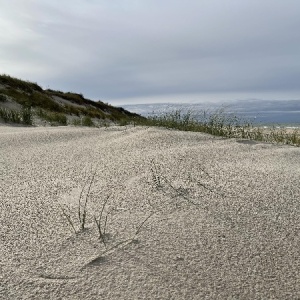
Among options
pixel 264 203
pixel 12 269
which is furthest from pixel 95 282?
pixel 264 203

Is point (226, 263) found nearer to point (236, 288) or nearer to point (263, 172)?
point (236, 288)

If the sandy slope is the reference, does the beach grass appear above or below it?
above

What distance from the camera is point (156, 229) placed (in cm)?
158

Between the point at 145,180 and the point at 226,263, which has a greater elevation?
the point at 145,180

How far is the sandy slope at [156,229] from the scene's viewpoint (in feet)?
4.00

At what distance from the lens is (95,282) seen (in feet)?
4.02

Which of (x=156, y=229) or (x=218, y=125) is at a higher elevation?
(x=218, y=125)

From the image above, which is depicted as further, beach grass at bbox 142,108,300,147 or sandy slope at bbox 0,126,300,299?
beach grass at bbox 142,108,300,147

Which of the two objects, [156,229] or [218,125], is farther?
[218,125]

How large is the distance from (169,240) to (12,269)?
615mm

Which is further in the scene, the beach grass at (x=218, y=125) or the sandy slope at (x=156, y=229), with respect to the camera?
the beach grass at (x=218, y=125)

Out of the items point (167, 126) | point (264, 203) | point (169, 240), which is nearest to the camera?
point (169, 240)

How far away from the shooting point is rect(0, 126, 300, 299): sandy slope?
4.00 ft

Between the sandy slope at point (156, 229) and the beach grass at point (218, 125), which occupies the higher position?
the beach grass at point (218, 125)
